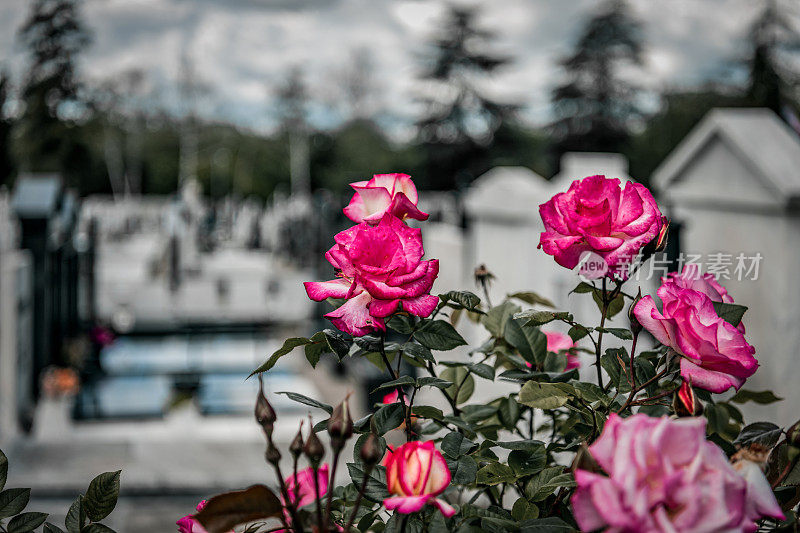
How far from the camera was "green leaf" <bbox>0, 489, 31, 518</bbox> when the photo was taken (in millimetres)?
587

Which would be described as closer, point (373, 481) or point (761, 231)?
point (373, 481)

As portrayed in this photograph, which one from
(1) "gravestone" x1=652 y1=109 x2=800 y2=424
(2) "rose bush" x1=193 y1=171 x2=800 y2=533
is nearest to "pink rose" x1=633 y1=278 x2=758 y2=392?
(2) "rose bush" x1=193 y1=171 x2=800 y2=533

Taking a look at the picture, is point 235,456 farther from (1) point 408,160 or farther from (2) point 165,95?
(1) point 408,160

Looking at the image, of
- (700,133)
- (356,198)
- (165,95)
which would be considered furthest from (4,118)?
(165,95)

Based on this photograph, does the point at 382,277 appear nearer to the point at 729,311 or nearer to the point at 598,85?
the point at 729,311

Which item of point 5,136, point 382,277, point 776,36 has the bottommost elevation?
point 382,277

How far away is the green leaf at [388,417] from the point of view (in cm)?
60

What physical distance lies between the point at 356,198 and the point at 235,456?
320 cm

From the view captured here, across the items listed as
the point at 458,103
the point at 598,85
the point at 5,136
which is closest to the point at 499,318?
the point at 5,136

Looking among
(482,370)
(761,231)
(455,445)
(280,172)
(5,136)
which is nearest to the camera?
(455,445)

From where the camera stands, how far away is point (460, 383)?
0.78 meters

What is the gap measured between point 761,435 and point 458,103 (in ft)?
91.4

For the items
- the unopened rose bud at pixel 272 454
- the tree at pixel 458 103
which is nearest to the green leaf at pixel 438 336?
the unopened rose bud at pixel 272 454

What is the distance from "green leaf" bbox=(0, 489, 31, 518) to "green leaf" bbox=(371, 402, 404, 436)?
0.29 metres
